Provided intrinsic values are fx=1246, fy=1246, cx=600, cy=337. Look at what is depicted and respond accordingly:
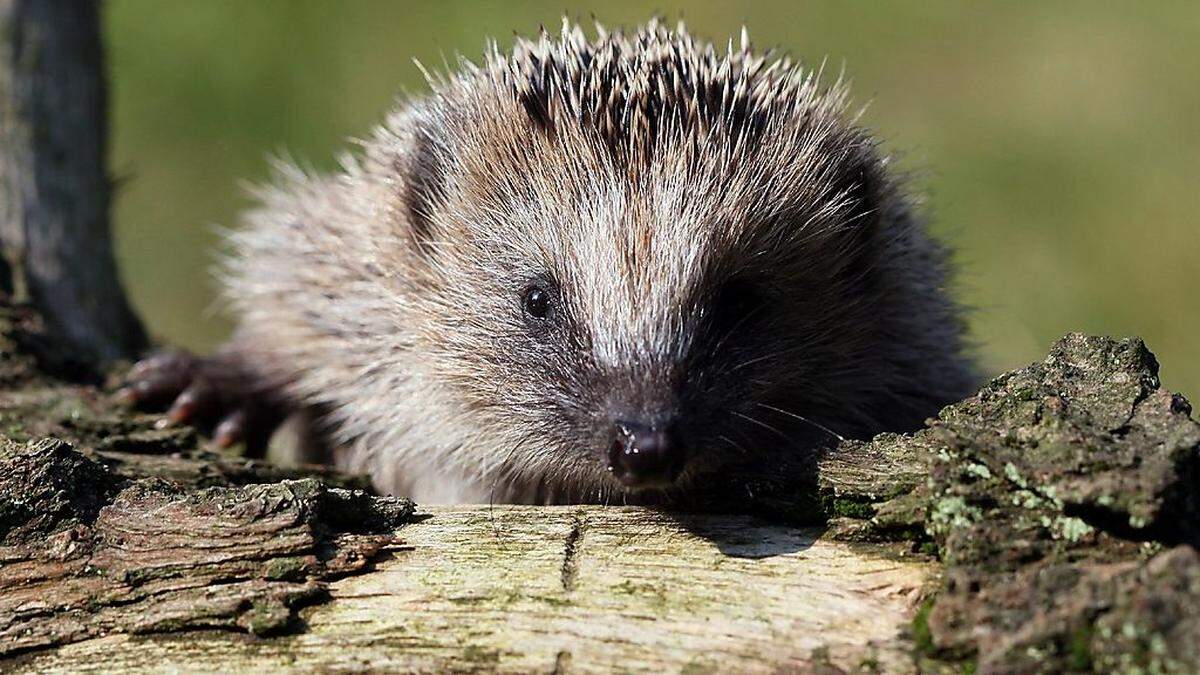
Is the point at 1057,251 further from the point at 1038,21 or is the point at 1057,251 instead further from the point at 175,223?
the point at 175,223

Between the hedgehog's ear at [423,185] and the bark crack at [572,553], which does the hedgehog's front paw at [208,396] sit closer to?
the hedgehog's ear at [423,185]

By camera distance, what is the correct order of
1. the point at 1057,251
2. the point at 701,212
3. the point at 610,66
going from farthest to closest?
the point at 1057,251, the point at 610,66, the point at 701,212

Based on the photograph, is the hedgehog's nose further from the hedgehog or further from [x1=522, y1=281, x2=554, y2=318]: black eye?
[x1=522, y1=281, x2=554, y2=318]: black eye

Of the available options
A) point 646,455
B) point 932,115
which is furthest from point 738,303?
point 932,115

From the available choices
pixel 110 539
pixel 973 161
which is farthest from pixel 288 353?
pixel 973 161

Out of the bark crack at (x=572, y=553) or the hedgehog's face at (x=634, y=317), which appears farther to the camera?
the hedgehog's face at (x=634, y=317)

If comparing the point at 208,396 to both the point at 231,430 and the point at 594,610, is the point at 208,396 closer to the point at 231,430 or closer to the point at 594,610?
the point at 231,430

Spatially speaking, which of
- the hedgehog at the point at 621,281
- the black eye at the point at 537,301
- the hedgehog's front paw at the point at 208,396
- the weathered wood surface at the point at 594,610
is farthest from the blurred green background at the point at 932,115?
the weathered wood surface at the point at 594,610

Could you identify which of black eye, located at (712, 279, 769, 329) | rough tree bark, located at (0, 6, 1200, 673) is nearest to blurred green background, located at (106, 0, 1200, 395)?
black eye, located at (712, 279, 769, 329)
